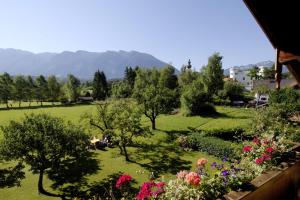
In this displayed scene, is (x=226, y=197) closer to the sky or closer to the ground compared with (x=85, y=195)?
closer to the sky

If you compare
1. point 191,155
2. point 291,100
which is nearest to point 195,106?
point 291,100

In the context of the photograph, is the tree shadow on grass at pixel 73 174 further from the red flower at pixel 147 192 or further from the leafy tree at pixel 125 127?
the red flower at pixel 147 192

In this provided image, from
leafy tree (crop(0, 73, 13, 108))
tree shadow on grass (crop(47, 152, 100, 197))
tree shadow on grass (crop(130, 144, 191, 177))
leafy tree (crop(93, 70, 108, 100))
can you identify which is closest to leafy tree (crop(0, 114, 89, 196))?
tree shadow on grass (crop(47, 152, 100, 197))

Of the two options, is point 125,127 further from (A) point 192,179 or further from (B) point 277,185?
(B) point 277,185

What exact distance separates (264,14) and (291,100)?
36736mm

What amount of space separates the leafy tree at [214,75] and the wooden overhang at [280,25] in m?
56.7

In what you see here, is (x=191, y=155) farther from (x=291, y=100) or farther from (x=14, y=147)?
(x=291, y=100)

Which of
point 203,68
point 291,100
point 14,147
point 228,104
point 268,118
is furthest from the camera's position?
point 203,68

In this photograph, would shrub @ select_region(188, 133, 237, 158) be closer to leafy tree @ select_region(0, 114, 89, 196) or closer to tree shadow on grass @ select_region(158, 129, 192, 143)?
tree shadow on grass @ select_region(158, 129, 192, 143)

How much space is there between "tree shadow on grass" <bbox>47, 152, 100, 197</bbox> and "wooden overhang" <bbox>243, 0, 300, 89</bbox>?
1578 centimetres

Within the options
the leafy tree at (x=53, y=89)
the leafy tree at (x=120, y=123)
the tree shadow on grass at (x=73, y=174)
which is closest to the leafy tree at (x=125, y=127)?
→ the leafy tree at (x=120, y=123)

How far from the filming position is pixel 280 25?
9.39 ft

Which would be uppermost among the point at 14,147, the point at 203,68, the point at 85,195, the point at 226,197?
the point at 203,68

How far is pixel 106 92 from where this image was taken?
92.2m
